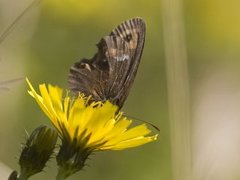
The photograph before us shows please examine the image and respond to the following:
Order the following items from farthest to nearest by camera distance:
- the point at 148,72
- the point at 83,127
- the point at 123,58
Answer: the point at 148,72, the point at 123,58, the point at 83,127

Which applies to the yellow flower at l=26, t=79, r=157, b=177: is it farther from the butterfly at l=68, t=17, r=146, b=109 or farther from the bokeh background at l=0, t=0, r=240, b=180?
the bokeh background at l=0, t=0, r=240, b=180

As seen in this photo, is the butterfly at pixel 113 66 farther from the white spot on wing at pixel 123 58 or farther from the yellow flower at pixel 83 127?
the yellow flower at pixel 83 127

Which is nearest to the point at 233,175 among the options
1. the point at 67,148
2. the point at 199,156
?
the point at 199,156

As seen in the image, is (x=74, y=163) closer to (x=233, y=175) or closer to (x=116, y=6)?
(x=233, y=175)

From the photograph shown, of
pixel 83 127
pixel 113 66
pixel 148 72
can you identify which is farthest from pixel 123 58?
pixel 148 72

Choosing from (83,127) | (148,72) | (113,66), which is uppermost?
(113,66)

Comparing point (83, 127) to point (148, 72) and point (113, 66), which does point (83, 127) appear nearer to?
point (113, 66)

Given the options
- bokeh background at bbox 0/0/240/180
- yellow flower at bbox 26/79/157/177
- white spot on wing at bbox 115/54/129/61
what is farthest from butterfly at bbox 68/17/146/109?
bokeh background at bbox 0/0/240/180
